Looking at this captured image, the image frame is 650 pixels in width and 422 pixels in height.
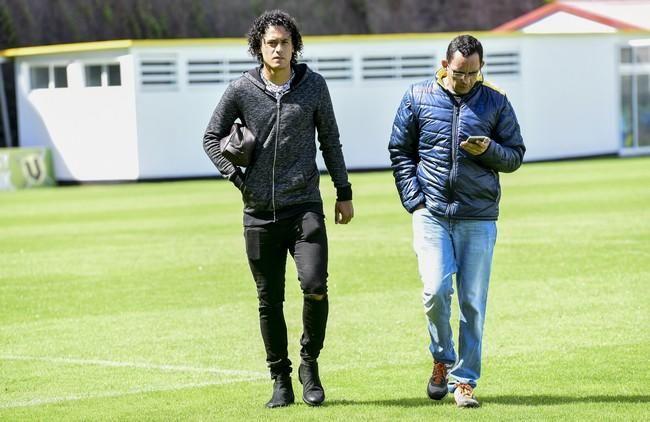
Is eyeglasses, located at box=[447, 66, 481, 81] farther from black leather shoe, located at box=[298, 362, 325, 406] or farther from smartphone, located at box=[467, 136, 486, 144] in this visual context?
black leather shoe, located at box=[298, 362, 325, 406]

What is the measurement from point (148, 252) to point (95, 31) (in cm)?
3232

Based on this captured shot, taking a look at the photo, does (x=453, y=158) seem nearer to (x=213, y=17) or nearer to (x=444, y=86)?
(x=444, y=86)

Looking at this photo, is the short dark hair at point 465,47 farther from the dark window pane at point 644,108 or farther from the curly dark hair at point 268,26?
the dark window pane at point 644,108

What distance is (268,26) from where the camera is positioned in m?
8.02

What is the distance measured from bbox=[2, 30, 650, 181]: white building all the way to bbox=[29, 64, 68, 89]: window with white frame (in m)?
0.04

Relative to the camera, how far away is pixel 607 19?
46.6m

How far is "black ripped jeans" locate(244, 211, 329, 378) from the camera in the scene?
802 centimetres

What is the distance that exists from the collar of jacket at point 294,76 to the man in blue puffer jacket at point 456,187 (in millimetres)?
601

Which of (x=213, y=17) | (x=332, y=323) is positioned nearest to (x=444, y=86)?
(x=332, y=323)

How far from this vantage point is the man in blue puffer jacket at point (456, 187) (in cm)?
801

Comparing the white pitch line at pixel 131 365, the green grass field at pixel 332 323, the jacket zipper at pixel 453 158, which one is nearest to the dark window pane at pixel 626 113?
the green grass field at pixel 332 323

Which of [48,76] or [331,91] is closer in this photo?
[48,76]

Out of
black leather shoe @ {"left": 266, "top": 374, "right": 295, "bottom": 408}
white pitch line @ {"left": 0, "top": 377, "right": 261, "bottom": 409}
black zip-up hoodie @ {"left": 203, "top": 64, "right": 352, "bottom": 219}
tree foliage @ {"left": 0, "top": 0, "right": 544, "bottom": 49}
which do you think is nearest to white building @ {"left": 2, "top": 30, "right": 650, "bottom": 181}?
tree foliage @ {"left": 0, "top": 0, "right": 544, "bottom": 49}

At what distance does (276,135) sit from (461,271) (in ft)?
4.29
